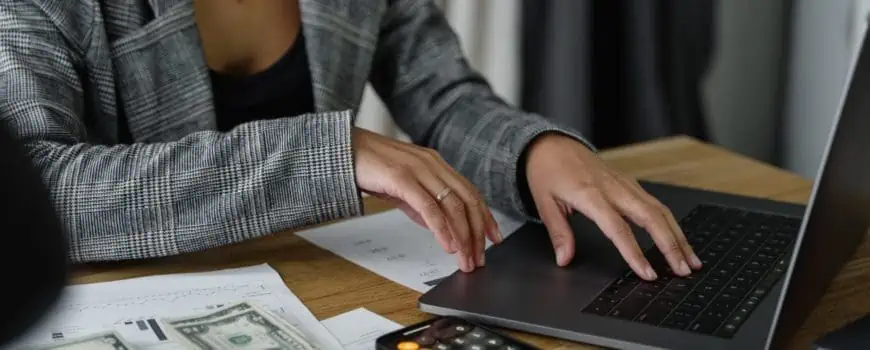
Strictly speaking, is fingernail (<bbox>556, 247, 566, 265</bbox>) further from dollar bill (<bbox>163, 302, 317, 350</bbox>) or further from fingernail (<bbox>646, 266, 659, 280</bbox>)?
dollar bill (<bbox>163, 302, 317, 350</bbox>)

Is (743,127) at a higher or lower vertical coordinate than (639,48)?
lower

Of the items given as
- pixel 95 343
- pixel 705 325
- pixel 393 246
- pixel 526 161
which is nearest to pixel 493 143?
pixel 526 161

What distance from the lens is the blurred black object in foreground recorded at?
1.16 ft

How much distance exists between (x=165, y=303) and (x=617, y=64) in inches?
63.7

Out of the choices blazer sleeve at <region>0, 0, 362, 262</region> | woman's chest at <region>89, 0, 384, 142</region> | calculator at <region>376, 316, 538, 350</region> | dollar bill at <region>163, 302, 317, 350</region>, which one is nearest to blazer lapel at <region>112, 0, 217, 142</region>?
woman's chest at <region>89, 0, 384, 142</region>

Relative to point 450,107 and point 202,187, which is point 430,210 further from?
point 450,107

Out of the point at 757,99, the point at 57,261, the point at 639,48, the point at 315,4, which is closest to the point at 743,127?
the point at 757,99

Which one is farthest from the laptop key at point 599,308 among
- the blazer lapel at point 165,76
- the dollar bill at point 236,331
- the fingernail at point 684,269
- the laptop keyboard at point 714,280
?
the blazer lapel at point 165,76

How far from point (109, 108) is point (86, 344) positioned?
14.9 inches

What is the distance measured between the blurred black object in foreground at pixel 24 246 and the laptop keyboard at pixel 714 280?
519 mm

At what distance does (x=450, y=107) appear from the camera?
4.10ft

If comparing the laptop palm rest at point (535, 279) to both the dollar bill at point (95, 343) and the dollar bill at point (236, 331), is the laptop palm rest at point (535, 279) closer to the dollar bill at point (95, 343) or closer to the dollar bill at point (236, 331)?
the dollar bill at point (236, 331)

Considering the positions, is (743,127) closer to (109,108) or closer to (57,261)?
(109,108)

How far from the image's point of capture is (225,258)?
0.98 metres
